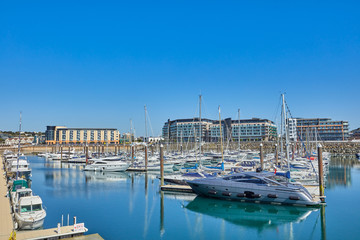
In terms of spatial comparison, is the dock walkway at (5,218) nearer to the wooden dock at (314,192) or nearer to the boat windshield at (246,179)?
the boat windshield at (246,179)

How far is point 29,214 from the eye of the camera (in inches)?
843

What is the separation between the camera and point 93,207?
99.1 ft

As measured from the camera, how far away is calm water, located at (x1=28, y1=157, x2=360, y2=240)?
72.3ft

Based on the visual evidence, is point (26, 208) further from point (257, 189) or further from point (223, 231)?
point (257, 189)

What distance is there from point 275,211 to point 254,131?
162 meters

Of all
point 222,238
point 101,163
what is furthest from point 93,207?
point 101,163

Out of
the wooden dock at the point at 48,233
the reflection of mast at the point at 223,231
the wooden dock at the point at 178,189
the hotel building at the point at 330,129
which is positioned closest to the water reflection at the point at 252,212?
the reflection of mast at the point at 223,231

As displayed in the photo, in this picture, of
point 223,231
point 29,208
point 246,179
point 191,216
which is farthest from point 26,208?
point 246,179

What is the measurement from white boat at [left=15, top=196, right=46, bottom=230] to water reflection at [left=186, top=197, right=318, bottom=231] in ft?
47.3

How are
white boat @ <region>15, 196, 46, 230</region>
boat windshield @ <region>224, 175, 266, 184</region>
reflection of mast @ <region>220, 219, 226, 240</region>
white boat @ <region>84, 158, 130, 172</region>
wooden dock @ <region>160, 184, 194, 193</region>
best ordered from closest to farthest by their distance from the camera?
white boat @ <region>15, 196, 46, 230</region>
reflection of mast @ <region>220, 219, 226, 240</region>
boat windshield @ <region>224, 175, 266, 184</region>
wooden dock @ <region>160, 184, 194, 193</region>
white boat @ <region>84, 158, 130, 172</region>

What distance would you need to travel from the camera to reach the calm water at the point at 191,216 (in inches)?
868

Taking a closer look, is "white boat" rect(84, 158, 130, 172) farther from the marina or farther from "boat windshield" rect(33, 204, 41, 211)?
"boat windshield" rect(33, 204, 41, 211)

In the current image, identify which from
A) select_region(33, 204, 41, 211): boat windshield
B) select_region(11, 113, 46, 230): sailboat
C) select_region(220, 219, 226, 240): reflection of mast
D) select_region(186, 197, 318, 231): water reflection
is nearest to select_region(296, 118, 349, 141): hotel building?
select_region(186, 197, 318, 231): water reflection

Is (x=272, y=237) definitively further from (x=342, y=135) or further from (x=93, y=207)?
(x=342, y=135)
